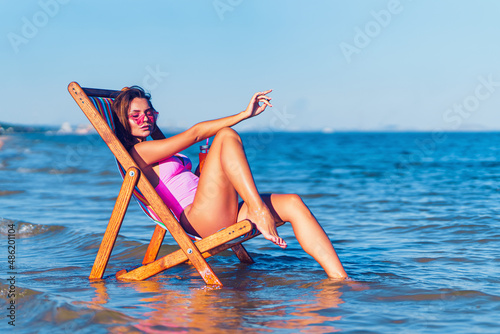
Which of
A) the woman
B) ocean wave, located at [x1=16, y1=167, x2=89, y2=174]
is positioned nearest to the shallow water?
the woman

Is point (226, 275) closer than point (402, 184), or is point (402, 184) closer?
point (226, 275)

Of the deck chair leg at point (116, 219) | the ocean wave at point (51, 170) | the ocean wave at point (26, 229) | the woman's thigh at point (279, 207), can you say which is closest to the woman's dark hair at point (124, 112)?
the deck chair leg at point (116, 219)

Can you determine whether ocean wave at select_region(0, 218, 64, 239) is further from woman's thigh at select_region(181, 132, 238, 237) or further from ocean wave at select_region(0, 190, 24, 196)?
ocean wave at select_region(0, 190, 24, 196)

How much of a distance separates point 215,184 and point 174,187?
1.56 feet

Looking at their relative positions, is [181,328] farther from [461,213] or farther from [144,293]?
[461,213]

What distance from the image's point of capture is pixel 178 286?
388cm

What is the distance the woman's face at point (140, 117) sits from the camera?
388 centimetres

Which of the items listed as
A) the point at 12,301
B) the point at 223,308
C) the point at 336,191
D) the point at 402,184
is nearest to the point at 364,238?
the point at 223,308

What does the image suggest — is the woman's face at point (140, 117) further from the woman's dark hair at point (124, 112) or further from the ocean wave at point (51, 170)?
the ocean wave at point (51, 170)

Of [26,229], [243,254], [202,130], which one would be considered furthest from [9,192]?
[202,130]

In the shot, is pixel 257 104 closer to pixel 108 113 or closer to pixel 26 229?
pixel 108 113

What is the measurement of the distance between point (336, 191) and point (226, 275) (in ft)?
21.4

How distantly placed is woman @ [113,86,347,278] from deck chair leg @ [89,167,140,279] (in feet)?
0.80

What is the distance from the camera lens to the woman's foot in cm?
340
